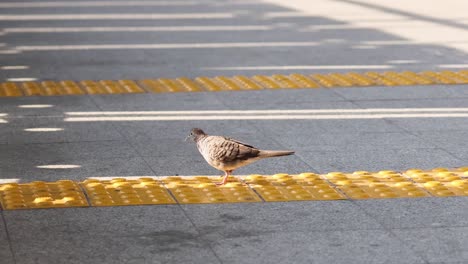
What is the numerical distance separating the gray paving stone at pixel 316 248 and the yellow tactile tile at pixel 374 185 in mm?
1089

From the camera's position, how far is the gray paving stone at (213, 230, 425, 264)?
22.2 feet

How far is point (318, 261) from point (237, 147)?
1.91m

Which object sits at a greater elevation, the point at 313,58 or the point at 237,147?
the point at 237,147

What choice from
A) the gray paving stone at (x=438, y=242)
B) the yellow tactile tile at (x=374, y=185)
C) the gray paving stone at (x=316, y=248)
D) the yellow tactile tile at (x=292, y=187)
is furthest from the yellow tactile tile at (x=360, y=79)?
the gray paving stone at (x=316, y=248)

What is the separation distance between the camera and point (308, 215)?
7832 millimetres

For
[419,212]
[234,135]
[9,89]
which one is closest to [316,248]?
[419,212]

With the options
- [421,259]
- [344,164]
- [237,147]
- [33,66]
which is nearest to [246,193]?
[237,147]

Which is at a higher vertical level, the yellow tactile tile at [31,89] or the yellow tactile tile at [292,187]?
the yellow tactile tile at [292,187]

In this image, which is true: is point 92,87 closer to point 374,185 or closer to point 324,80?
point 324,80

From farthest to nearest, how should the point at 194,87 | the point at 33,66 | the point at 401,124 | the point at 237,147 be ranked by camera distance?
the point at 33,66 < the point at 194,87 < the point at 401,124 < the point at 237,147

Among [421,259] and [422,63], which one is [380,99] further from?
[421,259]

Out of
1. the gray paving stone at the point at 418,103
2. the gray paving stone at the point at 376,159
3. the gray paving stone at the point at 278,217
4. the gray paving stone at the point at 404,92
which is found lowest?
the gray paving stone at the point at 404,92

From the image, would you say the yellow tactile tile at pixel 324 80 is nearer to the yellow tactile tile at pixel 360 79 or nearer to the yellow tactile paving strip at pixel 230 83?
the yellow tactile paving strip at pixel 230 83

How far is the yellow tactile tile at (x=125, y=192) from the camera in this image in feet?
26.8
